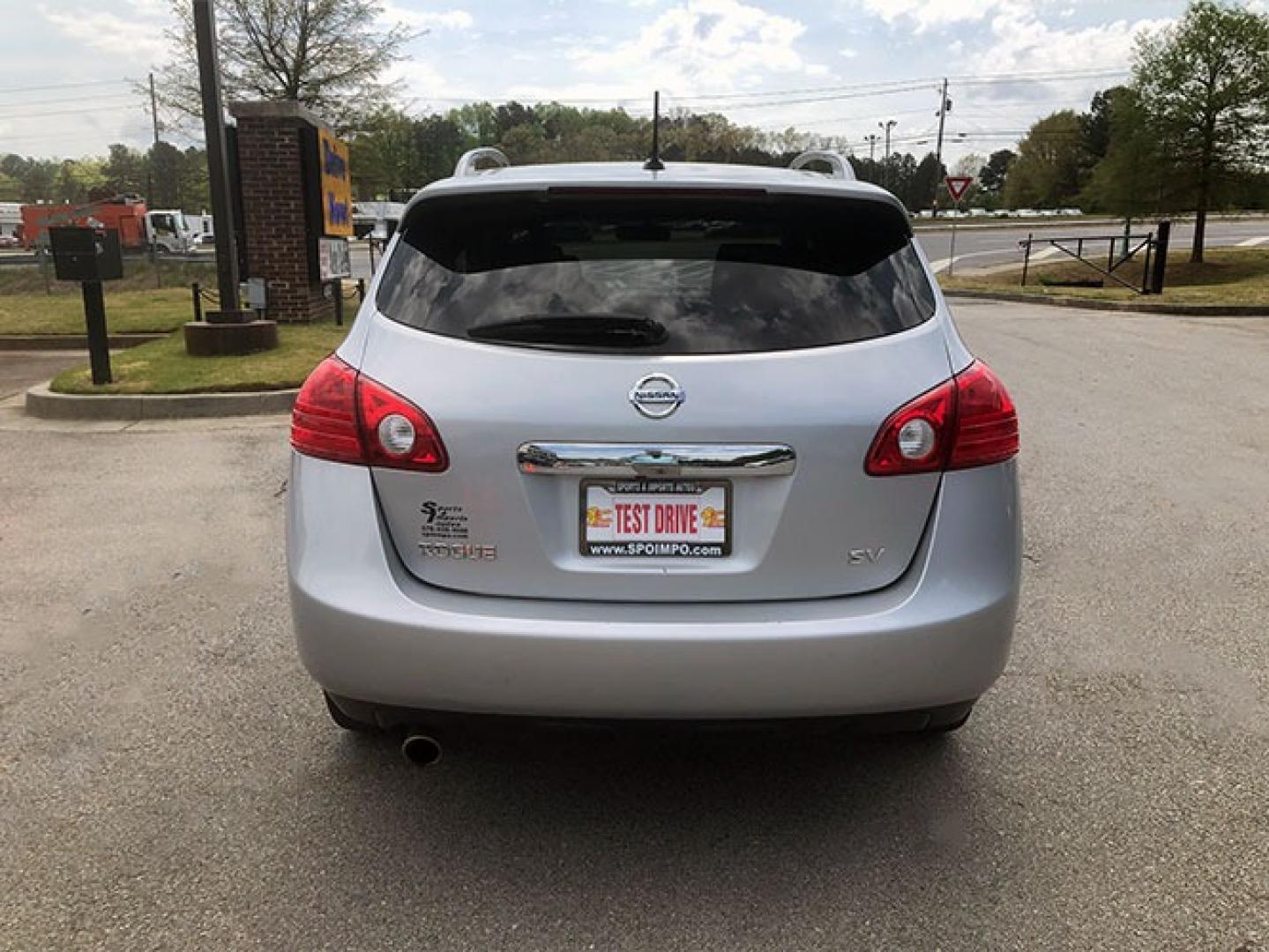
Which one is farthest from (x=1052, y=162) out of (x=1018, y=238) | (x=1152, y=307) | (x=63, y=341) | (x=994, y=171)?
(x=63, y=341)

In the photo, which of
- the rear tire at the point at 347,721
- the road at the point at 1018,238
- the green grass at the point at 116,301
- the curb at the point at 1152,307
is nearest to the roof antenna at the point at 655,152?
the rear tire at the point at 347,721

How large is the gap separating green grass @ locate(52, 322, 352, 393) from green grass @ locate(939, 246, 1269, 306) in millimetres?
14388

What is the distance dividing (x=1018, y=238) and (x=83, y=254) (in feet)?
146

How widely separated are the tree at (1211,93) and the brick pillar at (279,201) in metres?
24.2

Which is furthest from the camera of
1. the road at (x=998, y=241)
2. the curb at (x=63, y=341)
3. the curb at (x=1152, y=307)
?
the road at (x=998, y=241)

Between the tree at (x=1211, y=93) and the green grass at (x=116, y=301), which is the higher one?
the tree at (x=1211, y=93)

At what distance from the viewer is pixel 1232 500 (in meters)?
5.98

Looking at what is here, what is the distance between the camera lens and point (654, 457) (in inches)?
92.4

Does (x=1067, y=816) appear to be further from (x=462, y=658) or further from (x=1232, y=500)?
(x=1232, y=500)

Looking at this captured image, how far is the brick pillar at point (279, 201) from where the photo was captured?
41.9 ft

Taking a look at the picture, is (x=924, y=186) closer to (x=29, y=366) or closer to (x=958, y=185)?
(x=958, y=185)

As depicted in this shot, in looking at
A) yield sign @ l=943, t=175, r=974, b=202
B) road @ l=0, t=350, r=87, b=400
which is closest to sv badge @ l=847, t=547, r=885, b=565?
road @ l=0, t=350, r=87, b=400

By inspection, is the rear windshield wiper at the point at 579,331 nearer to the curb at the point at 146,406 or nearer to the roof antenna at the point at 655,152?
the roof antenna at the point at 655,152

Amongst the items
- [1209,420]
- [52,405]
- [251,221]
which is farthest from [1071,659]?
[251,221]
